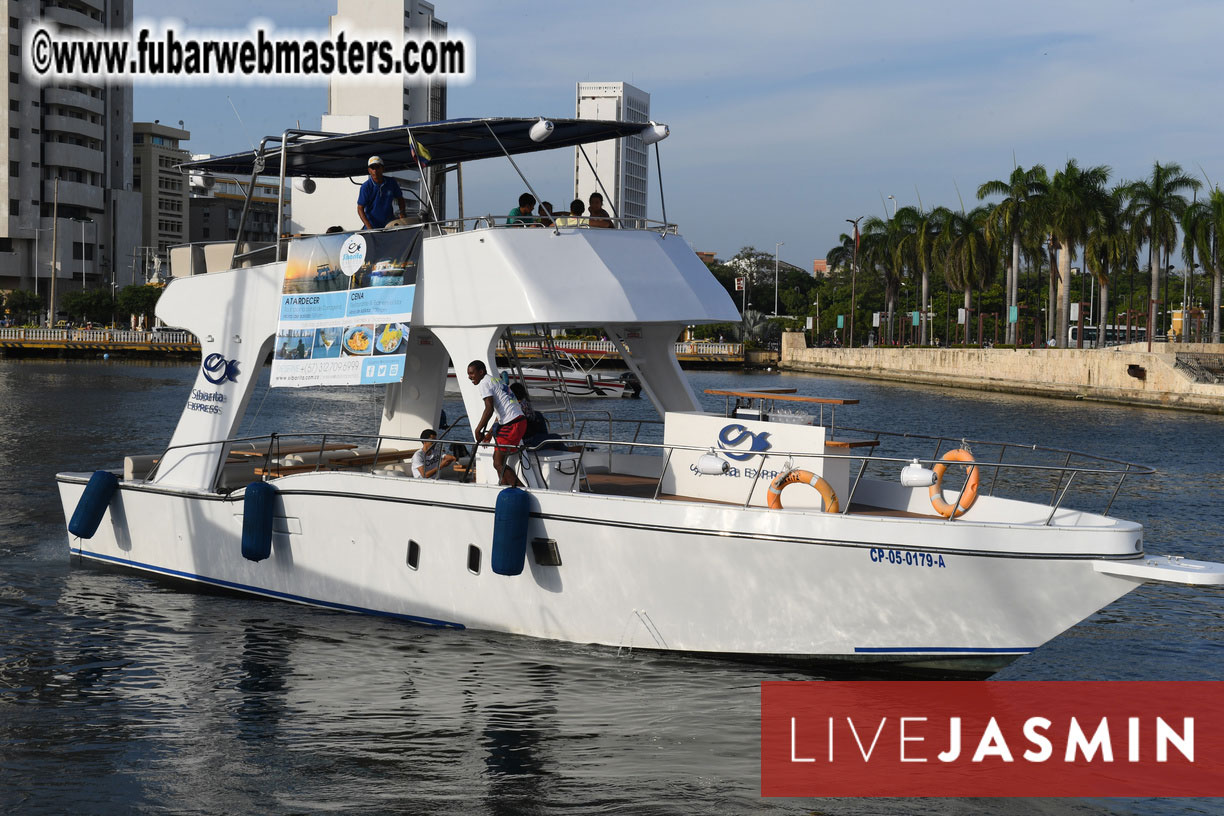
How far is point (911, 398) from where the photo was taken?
182 feet

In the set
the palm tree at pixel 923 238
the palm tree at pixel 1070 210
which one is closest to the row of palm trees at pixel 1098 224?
the palm tree at pixel 1070 210

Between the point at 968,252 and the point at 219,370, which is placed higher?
the point at 968,252

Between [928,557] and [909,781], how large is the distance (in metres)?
1.77

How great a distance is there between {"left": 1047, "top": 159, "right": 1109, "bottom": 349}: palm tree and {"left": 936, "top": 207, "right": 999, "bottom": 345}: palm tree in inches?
433

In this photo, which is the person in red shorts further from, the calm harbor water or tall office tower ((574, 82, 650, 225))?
tall office tower ((574, 82, 650, 225))

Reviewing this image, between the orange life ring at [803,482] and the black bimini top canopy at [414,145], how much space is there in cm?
453

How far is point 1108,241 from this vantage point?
65125 mm

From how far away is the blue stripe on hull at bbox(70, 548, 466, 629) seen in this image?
11859 mm

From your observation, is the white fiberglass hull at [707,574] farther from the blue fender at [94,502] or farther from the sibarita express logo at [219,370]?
the blue fender at [94,502]

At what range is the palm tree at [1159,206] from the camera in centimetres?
6556

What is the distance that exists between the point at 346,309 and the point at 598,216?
9.86 feet

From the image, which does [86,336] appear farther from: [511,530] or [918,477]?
[918,477]

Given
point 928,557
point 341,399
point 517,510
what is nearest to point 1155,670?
point 928,557

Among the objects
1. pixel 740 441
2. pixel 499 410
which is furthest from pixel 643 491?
pixel 499 410
